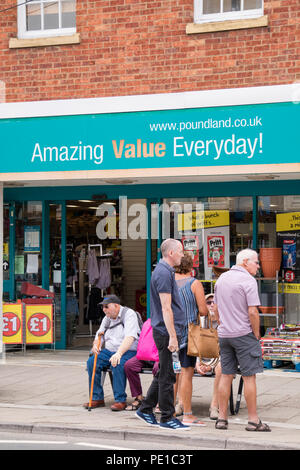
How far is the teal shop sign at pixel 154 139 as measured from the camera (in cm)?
1195

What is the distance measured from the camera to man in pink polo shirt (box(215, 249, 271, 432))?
8.09 metres

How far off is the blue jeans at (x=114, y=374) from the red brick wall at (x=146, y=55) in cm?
482

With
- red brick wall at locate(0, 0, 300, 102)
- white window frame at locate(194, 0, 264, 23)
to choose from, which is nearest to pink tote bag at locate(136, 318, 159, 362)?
red brick wall at locate(0, 0, 300, 102)

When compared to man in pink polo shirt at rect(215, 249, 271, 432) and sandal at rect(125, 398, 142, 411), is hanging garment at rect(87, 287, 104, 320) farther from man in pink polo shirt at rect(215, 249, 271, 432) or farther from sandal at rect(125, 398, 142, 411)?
man in pink polo shirt at rect(215, 249, 271, 432)

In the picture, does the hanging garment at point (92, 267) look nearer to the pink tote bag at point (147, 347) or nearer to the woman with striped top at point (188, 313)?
the pink tote bag at point (147, 347)

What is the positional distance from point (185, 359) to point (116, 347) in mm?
1170

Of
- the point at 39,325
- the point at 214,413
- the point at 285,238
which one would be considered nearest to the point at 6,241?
the point at 39,325

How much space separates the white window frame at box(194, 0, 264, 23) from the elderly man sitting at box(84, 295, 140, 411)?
17.0 ft

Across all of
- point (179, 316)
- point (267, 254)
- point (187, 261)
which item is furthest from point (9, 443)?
point (267, 254)

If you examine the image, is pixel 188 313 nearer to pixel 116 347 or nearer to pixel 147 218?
pixel 116 347

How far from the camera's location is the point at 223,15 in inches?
493

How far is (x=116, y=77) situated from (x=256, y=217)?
311cm

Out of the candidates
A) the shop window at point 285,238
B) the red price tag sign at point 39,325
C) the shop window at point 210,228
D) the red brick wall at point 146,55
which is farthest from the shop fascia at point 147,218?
the red brick wall at point 146,55

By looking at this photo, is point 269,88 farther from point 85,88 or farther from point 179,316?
point 179,316
